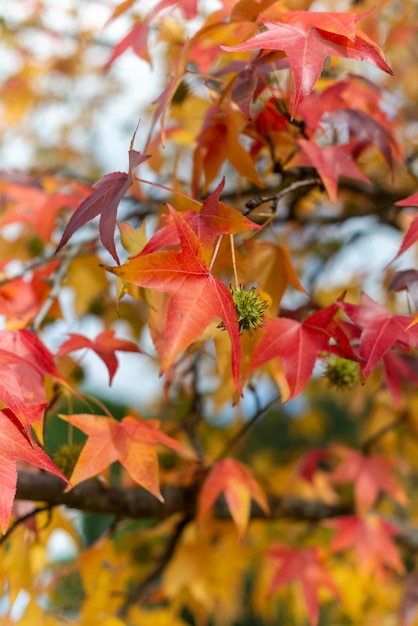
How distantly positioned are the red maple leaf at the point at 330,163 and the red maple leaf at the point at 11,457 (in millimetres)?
411

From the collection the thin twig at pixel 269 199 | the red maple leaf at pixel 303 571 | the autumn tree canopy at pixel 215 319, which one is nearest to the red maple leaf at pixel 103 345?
the autumn tree canopy at pixel 215 319

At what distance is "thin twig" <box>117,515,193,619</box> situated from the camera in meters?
1.01

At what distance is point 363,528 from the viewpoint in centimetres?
116

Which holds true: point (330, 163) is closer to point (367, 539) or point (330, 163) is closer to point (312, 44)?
point (312, 44)

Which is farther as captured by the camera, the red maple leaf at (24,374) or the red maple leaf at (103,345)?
the red maple leaf at (103,345)

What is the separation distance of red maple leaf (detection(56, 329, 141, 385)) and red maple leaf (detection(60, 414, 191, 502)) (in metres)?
0.05

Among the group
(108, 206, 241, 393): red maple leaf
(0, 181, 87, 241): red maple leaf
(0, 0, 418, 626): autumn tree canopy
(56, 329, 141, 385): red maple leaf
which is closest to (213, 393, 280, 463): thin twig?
(0, 0, 418, 626): autumn tree canopy

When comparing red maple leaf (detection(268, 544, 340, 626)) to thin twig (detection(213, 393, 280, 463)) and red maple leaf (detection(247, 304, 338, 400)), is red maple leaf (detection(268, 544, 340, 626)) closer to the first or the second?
thin twig (detection(213, 393, 280, 463))

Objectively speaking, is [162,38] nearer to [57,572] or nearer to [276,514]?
[276,514]

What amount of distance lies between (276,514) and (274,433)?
5.52 ft

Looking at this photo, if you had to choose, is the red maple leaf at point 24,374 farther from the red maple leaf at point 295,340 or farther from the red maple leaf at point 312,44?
the red maple leaf at point 312,44

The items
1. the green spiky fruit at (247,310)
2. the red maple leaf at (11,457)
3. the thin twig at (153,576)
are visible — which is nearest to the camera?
the red maple leaf at (11,457)

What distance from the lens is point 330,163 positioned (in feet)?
2.50

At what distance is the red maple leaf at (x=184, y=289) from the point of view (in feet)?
1.68
